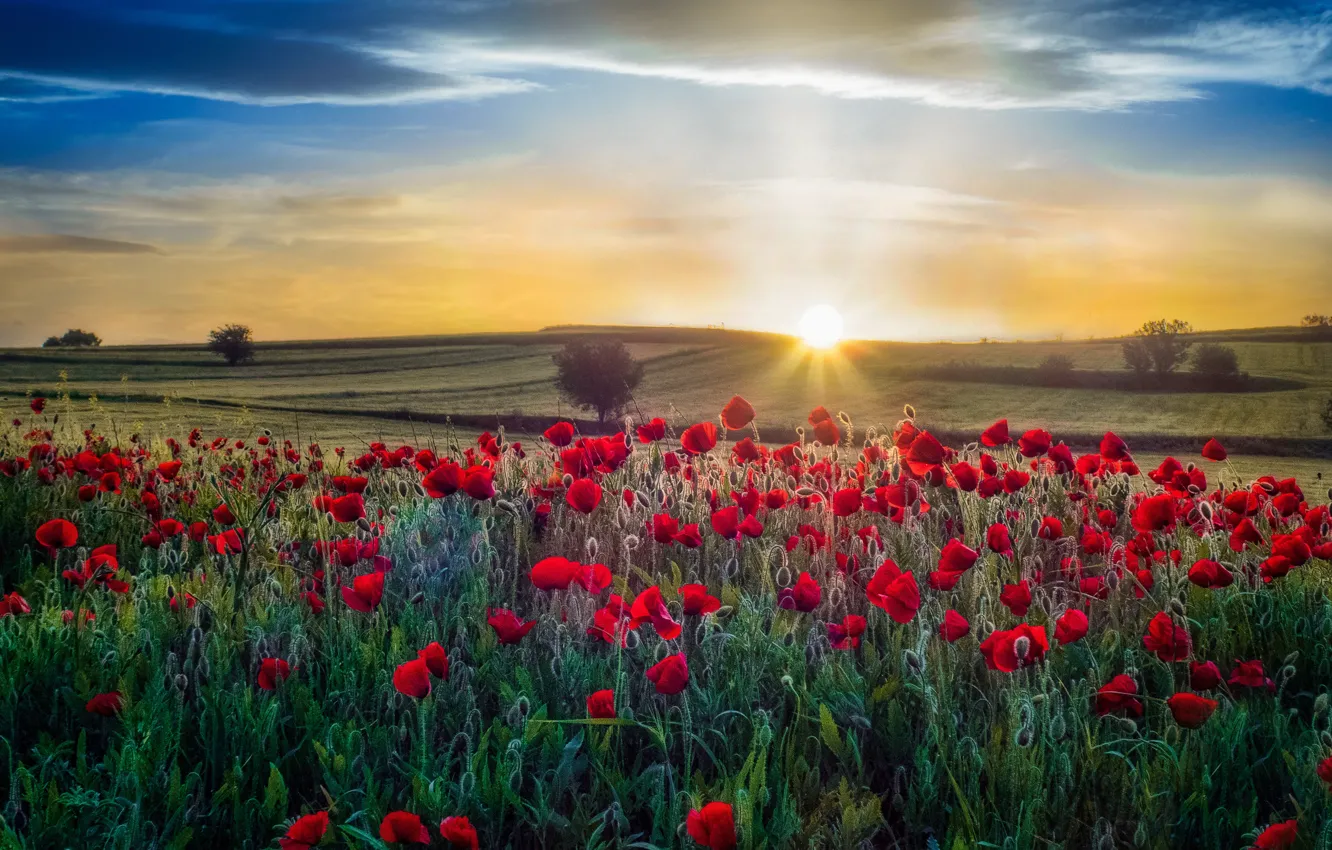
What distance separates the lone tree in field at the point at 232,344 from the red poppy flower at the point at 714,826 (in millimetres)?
67397

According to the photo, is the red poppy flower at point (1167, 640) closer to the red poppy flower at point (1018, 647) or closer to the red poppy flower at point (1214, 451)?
the red poppy flower at point (1018, 647)

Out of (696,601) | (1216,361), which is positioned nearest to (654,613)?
(696,601)

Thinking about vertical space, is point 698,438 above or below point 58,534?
above

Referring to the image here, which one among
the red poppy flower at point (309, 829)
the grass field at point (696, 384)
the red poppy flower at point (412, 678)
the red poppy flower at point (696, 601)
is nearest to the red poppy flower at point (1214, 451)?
the red poppy flower at point (696, 601)

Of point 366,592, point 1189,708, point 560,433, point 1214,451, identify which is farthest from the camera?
point 1214,451

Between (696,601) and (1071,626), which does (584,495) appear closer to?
(696,601)

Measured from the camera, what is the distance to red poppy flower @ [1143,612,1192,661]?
3.28m

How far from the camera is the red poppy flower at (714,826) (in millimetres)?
2049

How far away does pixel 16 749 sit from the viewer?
3248mm

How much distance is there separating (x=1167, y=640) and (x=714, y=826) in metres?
1.99

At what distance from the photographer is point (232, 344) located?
208 feet

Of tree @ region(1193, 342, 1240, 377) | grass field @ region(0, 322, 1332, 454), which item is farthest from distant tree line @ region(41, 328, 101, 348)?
tree @ region(1193, 342, 1240, 377)

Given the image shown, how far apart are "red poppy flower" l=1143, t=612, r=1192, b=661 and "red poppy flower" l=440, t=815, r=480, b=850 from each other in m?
2.37

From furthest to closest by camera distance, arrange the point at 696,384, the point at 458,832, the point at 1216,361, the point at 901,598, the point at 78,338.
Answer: the point at 78,338
the point at 696,384
the point at 1216,361
the point at 901,598
the point at 458,832
